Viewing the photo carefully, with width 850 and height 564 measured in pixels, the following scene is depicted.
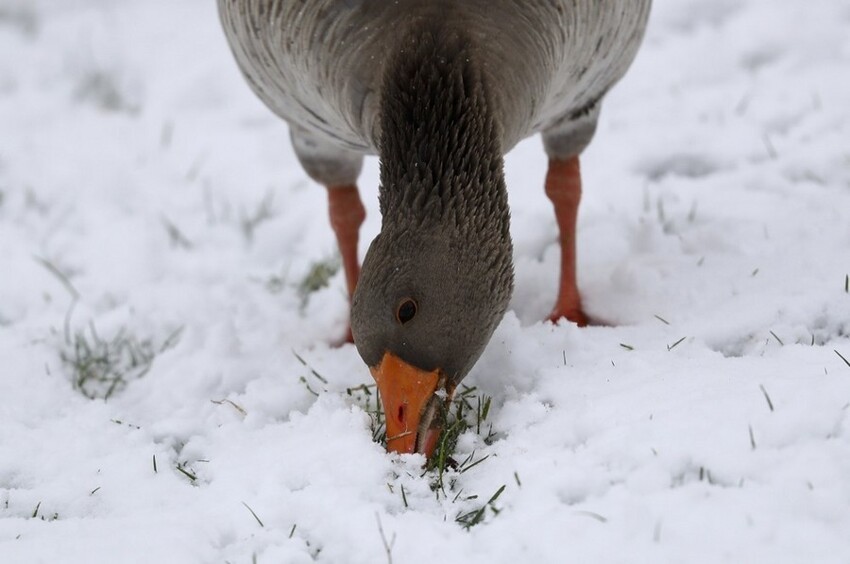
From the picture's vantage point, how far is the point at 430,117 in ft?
10.6

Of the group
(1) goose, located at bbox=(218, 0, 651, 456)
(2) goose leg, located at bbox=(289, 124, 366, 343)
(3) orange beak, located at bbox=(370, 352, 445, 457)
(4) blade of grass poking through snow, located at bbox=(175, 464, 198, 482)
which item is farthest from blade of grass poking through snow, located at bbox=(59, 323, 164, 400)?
(3) orange beak, located at bbox=(370, 352, 445, 457)

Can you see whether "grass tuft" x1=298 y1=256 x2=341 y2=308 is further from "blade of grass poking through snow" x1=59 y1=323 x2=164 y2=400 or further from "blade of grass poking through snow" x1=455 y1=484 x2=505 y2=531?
"blade of grass poking through snow" x1=455 y1=484 x2=505 y2=531

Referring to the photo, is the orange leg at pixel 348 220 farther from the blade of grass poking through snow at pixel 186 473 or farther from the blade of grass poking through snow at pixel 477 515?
the blade of grass poking through snow at pixel 477 515

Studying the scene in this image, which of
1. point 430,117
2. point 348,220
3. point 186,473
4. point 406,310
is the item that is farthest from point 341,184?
point 186,473

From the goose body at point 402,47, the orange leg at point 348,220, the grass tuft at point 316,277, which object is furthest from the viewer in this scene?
the grass tuft at point 316,277

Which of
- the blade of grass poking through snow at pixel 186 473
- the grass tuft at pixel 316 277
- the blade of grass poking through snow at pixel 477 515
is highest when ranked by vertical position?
the blade of grass poking through snow at pixel 477 515

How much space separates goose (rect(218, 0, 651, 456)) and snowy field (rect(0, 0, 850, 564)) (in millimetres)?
320

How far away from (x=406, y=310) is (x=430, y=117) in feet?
2.17

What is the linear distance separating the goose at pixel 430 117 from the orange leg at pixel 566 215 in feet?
1.82

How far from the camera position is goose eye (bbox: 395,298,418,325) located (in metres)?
3.01

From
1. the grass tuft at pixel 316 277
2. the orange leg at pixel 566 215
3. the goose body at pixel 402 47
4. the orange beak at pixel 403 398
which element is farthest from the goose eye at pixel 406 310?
the grass tuft at pixel 316 277

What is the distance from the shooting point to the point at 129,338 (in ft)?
14.6

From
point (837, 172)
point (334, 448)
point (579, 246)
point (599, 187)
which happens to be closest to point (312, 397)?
point (334, 448)

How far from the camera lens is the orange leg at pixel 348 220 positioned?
4663 millimetres
